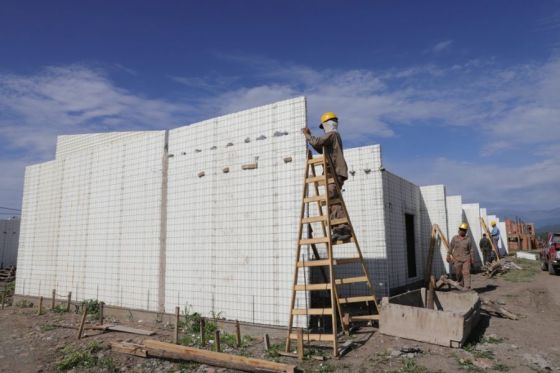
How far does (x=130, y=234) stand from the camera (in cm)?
856

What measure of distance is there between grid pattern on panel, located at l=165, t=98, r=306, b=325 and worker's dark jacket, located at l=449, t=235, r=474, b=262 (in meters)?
5.27

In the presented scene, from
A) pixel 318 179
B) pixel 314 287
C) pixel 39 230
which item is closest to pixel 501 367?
pixel 314 287

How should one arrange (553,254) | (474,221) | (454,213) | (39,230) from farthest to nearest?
(474,221) < (454,213) < (553,254) < (39,230)

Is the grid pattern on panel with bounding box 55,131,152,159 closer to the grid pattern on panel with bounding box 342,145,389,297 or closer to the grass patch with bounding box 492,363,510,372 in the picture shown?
the grid pattern on panel with bounding box 342,145,389,297

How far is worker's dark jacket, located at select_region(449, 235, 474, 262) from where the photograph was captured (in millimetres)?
9250

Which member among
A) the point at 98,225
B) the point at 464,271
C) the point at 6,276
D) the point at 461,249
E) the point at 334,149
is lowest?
the point at 6,276

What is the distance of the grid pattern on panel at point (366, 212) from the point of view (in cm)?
888

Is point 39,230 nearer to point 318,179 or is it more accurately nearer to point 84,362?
point 84,362

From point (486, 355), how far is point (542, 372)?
0.68 metres

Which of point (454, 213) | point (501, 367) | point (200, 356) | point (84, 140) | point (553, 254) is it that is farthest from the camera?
point (454, 213)

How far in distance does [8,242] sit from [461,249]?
24.3m

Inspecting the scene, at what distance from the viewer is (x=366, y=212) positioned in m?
9.18

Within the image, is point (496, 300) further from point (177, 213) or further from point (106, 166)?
point (106, 166)

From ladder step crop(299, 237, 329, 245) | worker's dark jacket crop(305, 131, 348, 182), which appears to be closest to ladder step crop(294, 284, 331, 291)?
ladder step crop(299, 237, 329, 245)
